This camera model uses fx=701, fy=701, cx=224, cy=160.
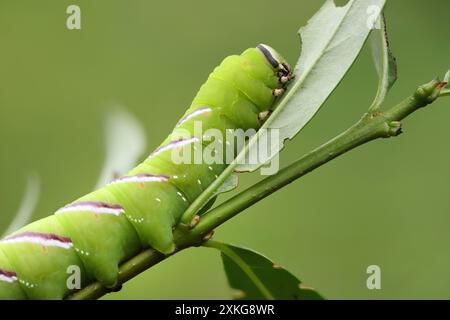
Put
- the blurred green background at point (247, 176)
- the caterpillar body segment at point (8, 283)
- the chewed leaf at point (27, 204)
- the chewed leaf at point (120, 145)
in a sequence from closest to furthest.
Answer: the caterpillar body segment at point (8, 283)
the chewed leaf at point (27, 204)
the chewed leaf at point (120, 145)
the blurred green background at point (247, 176)

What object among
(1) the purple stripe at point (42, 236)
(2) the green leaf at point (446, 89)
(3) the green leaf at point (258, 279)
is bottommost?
(3) the green leaf at point (258, 279)

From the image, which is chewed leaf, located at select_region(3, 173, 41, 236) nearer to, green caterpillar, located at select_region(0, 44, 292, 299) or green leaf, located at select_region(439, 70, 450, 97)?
green caterpillar, located at select_region(0, 44, 292, 299)

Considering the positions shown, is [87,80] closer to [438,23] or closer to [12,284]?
[438,23]

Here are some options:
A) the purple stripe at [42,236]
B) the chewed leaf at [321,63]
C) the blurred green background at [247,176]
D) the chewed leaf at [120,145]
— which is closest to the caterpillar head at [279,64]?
the chewed leaf at [321,63]

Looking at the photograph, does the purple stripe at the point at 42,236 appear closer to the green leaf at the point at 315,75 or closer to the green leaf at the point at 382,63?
the green leaf at the point at 315,75

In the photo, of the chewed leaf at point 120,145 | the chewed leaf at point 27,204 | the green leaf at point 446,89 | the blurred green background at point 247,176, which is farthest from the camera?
the blurred green background at point 247,176

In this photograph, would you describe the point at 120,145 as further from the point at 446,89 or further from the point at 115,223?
the point at 446,89

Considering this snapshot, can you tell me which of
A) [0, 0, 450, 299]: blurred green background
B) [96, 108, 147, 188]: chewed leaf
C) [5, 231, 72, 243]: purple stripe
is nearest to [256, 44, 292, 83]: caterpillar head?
[96, 108, 147, 188]: chewed leaf
